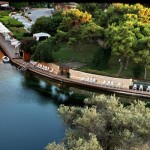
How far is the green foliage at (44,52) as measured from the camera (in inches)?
867

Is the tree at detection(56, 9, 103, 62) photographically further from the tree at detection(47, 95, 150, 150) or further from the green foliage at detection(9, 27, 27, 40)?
the tree at detection(47, 95, 150, 150)

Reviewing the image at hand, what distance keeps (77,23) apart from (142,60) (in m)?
6.78

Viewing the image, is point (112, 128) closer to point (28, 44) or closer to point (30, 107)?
point (30, 107)

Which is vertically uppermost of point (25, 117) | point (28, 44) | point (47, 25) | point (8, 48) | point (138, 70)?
point (47, 25)

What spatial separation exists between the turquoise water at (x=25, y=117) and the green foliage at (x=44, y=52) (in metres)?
1.43

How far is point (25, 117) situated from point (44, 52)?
20.2 ft

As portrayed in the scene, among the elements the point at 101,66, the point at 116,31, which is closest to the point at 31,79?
the point at 101,66

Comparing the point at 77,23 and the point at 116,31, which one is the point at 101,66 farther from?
the point at 77,23

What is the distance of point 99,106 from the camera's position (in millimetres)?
12508

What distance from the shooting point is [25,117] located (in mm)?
16828

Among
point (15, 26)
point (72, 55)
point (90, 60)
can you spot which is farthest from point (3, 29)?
point (90, 60)

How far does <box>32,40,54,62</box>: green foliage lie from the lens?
22.0m

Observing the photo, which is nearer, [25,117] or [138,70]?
[25,117]

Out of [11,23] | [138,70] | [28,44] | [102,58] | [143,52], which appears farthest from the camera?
[11,23]
